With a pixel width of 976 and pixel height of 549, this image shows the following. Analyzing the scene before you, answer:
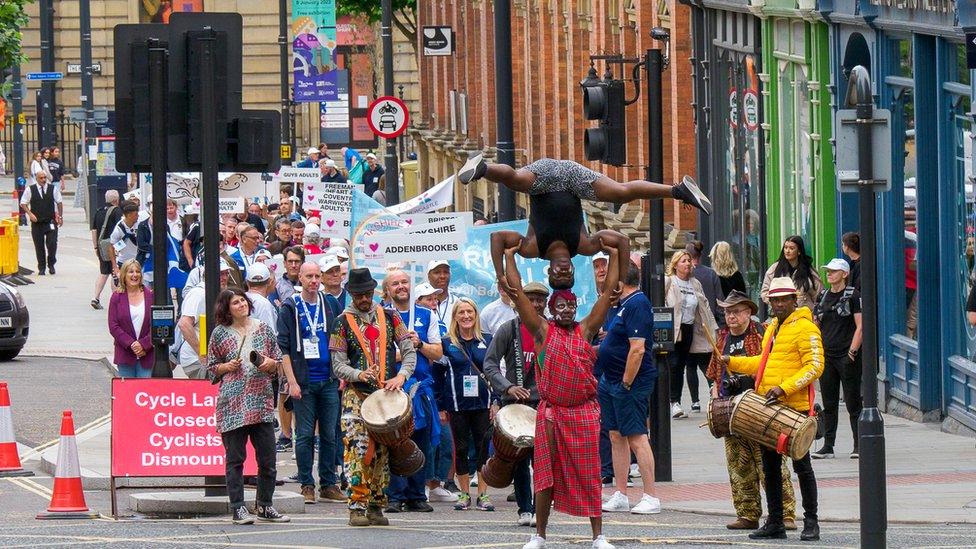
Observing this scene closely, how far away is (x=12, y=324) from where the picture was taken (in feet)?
82.8

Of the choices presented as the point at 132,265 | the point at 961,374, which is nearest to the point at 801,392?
the point at 961,374

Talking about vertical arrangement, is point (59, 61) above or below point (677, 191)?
above

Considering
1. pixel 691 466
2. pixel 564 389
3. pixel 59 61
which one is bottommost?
pixel 691 466

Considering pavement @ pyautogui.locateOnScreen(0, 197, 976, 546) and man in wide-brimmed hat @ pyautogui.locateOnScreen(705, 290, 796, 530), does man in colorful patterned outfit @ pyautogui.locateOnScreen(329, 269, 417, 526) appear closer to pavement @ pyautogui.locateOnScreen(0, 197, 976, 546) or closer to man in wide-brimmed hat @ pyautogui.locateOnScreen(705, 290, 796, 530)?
pavement @ pyautogui.locateOnScreen(0, 197, 976, 546)

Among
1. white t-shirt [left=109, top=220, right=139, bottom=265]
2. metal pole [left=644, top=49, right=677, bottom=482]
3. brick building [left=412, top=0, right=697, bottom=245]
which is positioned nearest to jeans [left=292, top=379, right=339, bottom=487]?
metal pole [left=644, top=49, right=677, bottom=482]

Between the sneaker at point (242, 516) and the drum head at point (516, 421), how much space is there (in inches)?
75.6

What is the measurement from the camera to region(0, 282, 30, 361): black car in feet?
82.7

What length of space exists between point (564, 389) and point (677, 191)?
141 cm

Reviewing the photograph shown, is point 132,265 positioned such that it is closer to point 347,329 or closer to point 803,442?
point 347,329

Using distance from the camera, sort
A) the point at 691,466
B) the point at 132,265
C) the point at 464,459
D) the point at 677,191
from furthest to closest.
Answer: the point at 132,265 → the point at 691,466 → the point at 464,459 → the point at 677,191

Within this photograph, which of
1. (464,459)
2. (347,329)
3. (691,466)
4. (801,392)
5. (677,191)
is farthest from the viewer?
(691,466)

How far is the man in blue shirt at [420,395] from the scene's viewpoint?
15.0m

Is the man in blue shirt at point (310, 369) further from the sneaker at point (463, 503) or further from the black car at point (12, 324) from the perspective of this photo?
the black car at point (12, 324)

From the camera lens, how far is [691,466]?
17.4m
